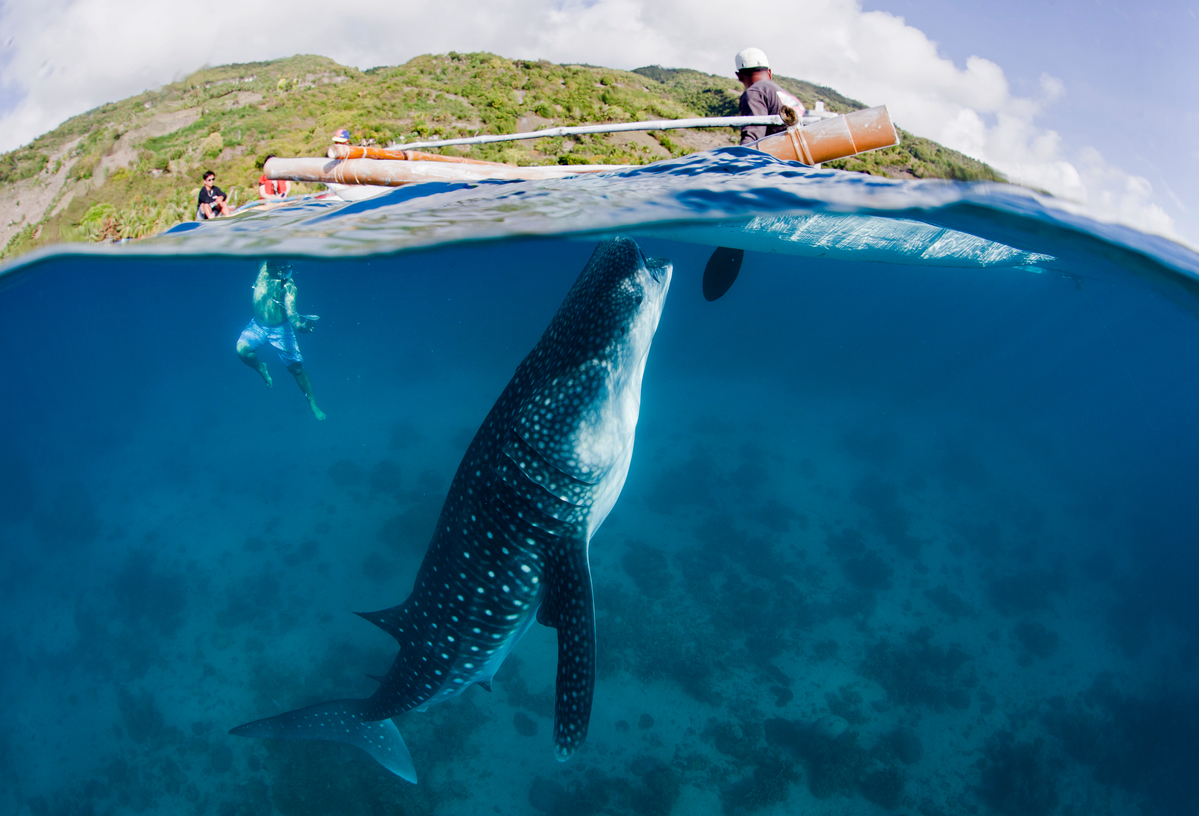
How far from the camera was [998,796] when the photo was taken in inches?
→ 250

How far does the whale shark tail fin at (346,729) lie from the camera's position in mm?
4273

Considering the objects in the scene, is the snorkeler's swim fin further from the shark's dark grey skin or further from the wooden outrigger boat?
the shark's dark grey skin

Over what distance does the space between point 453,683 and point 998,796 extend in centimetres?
721

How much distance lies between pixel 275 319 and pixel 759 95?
7.69 metres

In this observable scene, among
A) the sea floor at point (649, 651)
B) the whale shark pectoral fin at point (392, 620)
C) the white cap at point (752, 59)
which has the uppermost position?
the white cap at point (752, 59)

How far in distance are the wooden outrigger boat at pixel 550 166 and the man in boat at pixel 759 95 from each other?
1.08 feet

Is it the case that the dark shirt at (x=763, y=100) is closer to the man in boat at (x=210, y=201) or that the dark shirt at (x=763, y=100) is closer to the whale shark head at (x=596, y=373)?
the whale shark head at (x=596, y=373)

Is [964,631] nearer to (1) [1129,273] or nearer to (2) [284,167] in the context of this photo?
(1) [1129,273]

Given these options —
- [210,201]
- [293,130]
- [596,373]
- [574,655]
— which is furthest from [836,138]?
[293,130]

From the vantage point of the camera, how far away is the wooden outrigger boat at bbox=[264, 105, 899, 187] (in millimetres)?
5203

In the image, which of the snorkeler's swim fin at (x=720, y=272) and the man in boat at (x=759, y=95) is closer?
the man in boat at (x=759, y=95)

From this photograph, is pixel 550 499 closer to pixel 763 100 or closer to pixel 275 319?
pixel 763 100

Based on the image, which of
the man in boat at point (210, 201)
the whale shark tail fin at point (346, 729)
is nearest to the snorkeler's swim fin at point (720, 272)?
the whale shark tail fin at point (346, 729)

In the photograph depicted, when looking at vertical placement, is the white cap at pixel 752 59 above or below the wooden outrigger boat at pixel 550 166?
above
